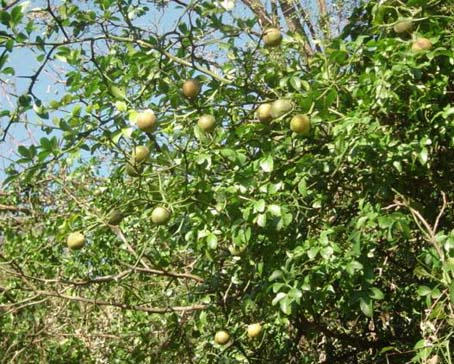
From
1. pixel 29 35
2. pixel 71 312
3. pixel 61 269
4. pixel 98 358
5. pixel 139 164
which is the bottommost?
pixel 98 358

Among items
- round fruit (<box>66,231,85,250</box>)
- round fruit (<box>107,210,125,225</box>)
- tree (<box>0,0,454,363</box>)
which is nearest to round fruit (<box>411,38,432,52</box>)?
tree (<box>0,0,454,363</box>)

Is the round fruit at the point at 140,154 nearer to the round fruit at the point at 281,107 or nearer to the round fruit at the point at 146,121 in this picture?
the round fruit at the point at 146,121

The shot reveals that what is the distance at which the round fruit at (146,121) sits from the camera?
1996 mm

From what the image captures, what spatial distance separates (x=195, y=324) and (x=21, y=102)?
1119 mm

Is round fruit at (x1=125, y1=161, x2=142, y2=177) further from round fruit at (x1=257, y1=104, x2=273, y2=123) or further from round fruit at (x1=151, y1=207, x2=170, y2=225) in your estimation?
round fruit at (x1=257, y1=104, x2=273, y2=123)

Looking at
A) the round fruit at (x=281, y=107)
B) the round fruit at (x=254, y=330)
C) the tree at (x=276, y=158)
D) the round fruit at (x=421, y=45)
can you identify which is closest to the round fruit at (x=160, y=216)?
the tree at (x=276, y=158)

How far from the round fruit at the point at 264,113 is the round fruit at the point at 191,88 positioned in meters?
0.21

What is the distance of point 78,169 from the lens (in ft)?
11.6

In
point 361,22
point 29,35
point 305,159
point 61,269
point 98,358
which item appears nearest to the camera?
point 29,35

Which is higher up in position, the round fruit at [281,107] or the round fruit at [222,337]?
the round fruit at [281,107]

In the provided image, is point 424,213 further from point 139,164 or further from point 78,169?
point 78,169

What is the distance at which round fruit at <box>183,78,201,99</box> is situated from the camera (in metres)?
2.09

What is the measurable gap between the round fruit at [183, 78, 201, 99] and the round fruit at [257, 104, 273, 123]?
21 centimetres

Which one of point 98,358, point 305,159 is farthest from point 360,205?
point 98,358
